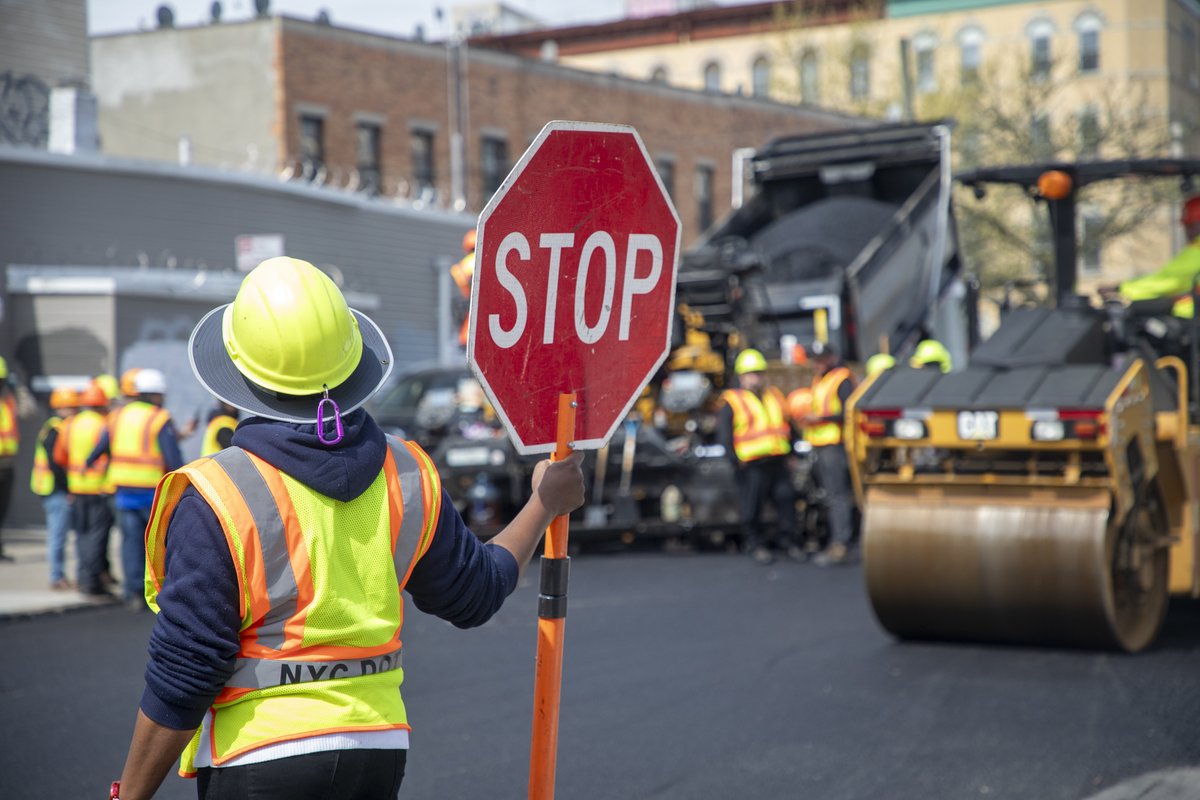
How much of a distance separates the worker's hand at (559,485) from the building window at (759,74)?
176 feet

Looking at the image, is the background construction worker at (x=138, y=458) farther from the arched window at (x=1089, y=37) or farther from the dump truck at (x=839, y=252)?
the arched window at (x=1089, y=37)

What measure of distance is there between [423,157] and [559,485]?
30597 millimetres

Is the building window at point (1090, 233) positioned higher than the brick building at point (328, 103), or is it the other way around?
the brick building at point (328, 103)

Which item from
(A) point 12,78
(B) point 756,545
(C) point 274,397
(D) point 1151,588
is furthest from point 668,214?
(A) point 12,78

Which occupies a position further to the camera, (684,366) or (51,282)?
(51,282)

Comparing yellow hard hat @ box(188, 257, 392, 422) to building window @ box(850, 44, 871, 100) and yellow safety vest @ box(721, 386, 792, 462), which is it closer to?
yellow safety vest @ box(721, 386, 792, 462)

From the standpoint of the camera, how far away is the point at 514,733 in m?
6.79

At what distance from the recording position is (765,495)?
13.5 m

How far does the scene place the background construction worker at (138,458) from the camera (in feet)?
35.5

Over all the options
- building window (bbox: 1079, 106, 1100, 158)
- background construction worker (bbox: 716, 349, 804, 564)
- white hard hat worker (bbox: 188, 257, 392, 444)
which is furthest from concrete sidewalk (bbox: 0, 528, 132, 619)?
building window (bbox: 1079, 106, 1100, 158)

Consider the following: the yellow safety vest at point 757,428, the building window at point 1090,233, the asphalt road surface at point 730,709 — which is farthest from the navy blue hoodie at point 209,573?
the building window at point 1090,233

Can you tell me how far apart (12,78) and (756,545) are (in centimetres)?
1315

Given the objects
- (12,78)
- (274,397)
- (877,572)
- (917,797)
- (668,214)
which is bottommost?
(917,797)

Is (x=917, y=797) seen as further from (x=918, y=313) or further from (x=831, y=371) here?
(x=918, y=313)
